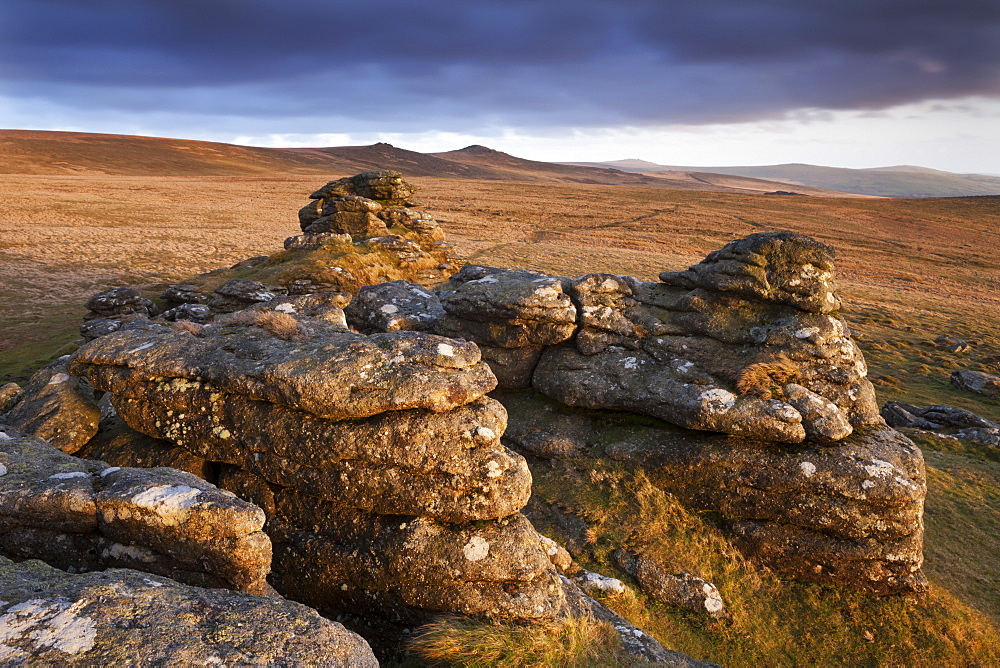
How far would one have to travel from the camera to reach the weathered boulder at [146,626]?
4.50 meters

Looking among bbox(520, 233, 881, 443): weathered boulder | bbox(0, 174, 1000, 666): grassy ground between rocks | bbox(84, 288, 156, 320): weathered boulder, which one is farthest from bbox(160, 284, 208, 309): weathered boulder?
bbox(520, 233, 881, 443): weathered boulder

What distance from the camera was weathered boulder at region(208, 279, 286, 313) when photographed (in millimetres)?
27172

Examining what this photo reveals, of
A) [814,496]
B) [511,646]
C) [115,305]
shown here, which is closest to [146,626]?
[511,646]

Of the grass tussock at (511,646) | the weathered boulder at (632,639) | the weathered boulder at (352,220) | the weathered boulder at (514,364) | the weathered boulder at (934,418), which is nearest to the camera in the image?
the grass tussock at (511,646)

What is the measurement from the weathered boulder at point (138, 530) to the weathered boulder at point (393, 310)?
34.1ft

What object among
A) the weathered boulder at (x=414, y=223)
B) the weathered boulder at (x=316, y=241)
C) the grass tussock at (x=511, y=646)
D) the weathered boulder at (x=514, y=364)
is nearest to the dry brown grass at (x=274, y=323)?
the grass tussock at (x=511, y=646)

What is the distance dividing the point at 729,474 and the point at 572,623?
21.6ft

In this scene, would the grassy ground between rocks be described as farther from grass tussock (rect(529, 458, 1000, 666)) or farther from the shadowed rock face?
the shadowed rock face

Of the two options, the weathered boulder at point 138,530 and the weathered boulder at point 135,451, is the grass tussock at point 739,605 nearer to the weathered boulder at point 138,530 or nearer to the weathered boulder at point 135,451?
the weathered boulder at point 138,530

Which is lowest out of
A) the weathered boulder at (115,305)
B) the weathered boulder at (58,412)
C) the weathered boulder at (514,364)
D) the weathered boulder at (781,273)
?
the weathered boulder at (115,305)

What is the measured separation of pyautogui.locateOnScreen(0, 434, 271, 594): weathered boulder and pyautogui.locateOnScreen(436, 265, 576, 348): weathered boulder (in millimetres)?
10037

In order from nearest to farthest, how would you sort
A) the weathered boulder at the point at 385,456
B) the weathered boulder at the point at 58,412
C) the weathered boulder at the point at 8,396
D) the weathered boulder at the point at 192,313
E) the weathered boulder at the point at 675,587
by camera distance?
the weathered boulder at the point at 385,456
the weathered boulder at the point at 58,412
the weathered boulder at the point at 675,587
the weathered boulder at the point at 8,396
the weathered boulder at the point at 192,313

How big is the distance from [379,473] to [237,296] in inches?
871

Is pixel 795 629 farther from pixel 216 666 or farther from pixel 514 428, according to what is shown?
pixel 216 666
